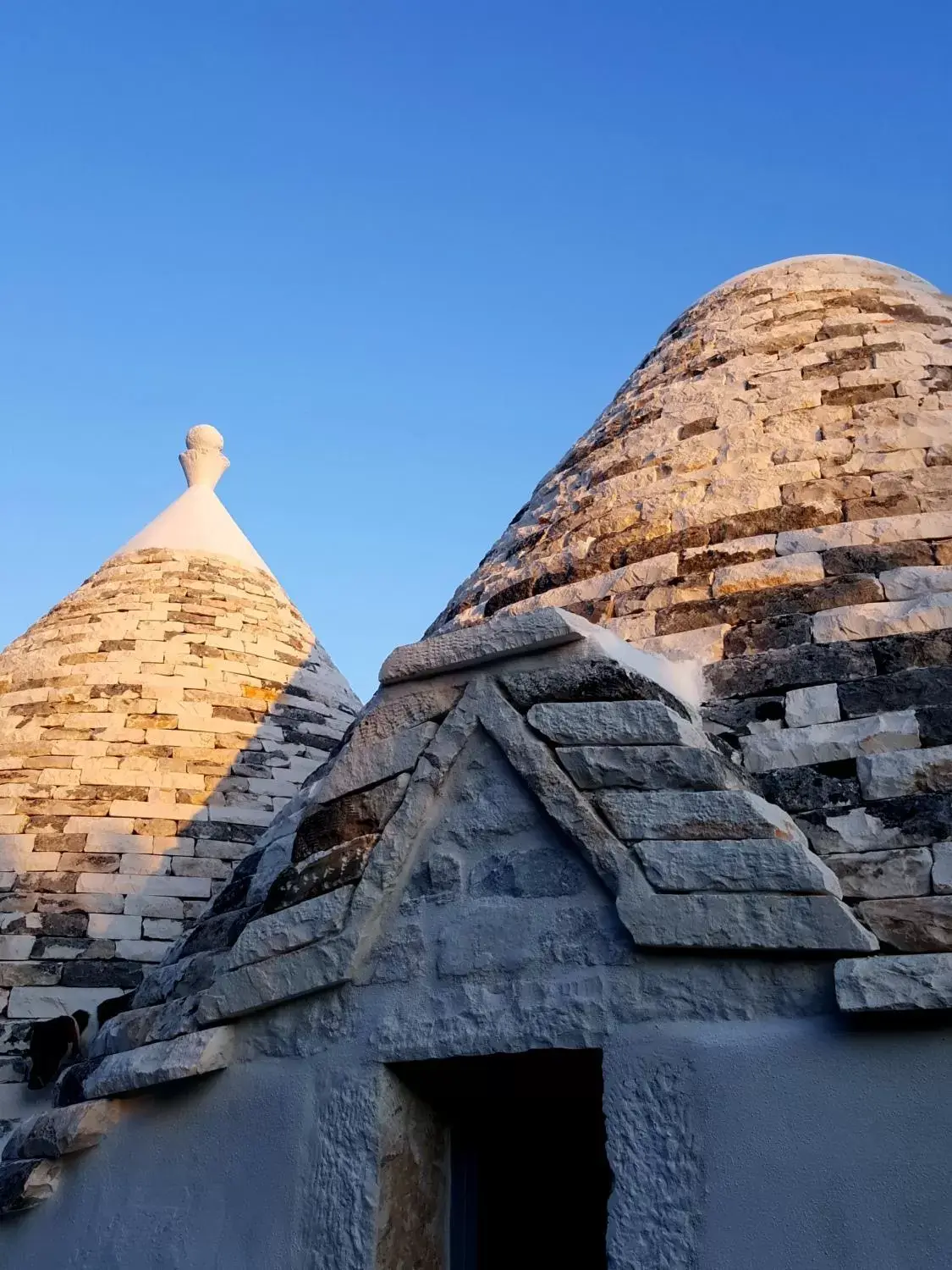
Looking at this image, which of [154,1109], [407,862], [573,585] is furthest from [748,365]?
[154,1109]

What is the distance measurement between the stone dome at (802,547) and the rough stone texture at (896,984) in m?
0.17

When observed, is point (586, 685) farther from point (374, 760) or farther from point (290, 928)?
point (290, 928)

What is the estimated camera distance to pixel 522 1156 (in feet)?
14.4

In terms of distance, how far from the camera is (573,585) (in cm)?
511

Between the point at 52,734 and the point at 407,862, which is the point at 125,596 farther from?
the point at 407,862

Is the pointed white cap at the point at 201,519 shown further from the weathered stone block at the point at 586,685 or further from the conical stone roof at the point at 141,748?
the weathered stone block at the point at 586,685

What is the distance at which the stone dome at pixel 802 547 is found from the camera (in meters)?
3.67

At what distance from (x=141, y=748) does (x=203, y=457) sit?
11.2 ft

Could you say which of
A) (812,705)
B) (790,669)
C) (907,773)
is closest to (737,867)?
(907,773)

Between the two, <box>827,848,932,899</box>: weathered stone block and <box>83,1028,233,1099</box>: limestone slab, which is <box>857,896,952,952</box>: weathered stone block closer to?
<box>827,848,932,899</box>: weathered stone block

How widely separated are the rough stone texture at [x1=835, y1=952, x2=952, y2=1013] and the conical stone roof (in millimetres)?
5118

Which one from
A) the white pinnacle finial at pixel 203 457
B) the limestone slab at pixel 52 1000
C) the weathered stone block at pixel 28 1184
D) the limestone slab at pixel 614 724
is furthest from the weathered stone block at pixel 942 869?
the white pinnacle finial at pixel 203 457

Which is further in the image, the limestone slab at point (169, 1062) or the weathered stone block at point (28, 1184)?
the weathered stone block at point (28, 1184)

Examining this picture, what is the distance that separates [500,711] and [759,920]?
103 centimetres
